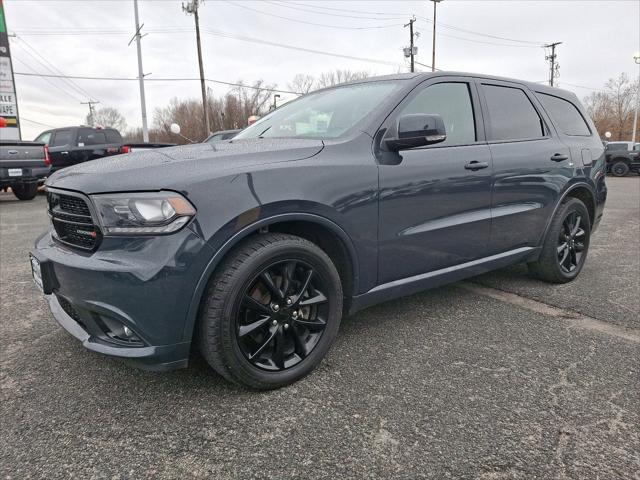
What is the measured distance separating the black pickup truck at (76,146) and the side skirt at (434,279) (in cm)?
1146

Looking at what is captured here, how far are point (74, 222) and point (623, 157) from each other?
24.9m

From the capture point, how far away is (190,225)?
1.87 meters

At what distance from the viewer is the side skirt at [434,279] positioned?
256 cm

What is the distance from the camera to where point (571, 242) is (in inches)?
155

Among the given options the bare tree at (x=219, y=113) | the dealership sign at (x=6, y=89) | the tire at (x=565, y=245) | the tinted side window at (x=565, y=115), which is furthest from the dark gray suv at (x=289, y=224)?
the bare tree at (x=219, y=113)

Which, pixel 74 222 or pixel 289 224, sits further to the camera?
pixel 289 224

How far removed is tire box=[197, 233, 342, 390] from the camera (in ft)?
6.52

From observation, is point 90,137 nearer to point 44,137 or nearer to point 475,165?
point 44,137

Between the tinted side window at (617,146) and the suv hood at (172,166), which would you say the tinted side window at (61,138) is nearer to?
the suv hood at (172,166)

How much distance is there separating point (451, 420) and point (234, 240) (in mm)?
1219

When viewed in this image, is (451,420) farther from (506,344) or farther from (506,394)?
(506,344)

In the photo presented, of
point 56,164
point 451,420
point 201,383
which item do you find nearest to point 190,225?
point 201,383

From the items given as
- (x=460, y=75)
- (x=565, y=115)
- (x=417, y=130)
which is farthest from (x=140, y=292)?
(x=565, y=115)

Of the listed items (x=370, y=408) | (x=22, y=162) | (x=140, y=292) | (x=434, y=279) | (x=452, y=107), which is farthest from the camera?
(x=22, y=162)
